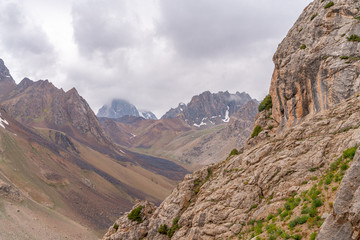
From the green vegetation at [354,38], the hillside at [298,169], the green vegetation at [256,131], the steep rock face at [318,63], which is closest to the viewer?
the hillside at [298,169]

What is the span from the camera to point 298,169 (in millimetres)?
21719

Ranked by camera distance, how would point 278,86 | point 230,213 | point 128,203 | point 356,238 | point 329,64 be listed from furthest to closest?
point 128,203
point 278,86
point 329,64
point 230,213
point 356,238

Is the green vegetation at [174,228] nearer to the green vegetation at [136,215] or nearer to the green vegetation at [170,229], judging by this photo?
the green vegetation at [170,229]

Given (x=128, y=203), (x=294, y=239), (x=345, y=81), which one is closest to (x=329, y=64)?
(x=345, y=81)

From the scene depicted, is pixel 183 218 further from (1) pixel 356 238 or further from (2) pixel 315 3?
(2) pixel 315 3

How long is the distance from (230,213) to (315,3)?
40.8 meters

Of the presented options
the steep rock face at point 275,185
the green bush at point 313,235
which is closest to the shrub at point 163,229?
the steep rock face at point 275,185

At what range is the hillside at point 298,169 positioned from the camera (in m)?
16.2

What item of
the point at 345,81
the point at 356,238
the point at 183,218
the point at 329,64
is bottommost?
the point at 183,218

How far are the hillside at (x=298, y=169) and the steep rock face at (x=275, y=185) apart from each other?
0.30ft

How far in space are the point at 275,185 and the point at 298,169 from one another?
2567 millimetres

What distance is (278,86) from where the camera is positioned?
140 feet

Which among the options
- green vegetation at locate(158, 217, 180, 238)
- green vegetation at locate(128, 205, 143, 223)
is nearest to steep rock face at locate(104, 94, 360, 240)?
green vegetation at locate(158, 217, 180, 238)

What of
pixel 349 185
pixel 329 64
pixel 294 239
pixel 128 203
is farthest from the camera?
pixel 128 203
